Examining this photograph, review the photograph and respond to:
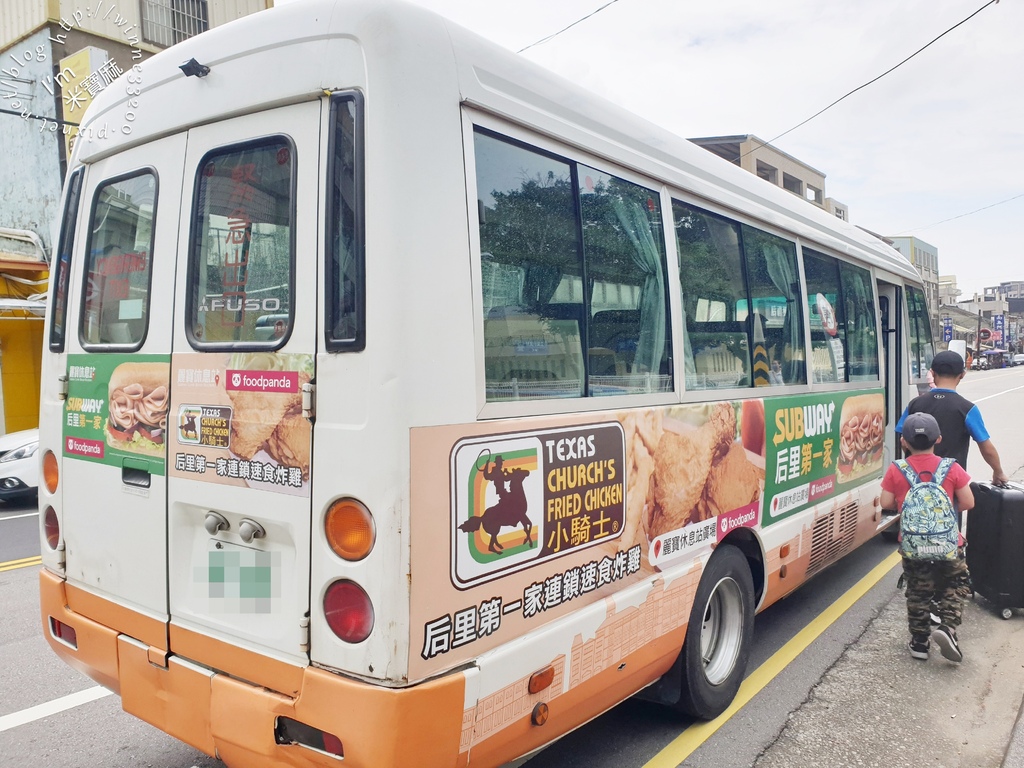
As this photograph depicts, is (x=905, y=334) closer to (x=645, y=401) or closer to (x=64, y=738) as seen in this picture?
(x=645, y=401)

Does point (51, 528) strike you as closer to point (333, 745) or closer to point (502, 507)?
→ point (333, 745)

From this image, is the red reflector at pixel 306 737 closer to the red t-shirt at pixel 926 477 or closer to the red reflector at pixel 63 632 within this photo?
the red reflector at pixel 63 632

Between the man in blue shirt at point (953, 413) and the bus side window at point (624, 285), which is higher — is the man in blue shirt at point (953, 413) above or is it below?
below

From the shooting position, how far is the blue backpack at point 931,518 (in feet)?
14.9

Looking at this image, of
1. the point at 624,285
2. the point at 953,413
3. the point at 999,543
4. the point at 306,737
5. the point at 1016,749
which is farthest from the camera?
the point at 953,413

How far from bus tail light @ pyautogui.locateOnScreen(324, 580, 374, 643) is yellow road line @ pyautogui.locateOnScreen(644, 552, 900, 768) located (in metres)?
1.83

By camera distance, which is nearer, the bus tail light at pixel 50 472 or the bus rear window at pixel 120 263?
the bus rear window at pixel 120 263

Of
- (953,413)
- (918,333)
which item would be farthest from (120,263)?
(918,333)

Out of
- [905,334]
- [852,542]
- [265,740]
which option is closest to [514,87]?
[265,740]

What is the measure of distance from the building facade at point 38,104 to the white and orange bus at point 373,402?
13729 millimetres

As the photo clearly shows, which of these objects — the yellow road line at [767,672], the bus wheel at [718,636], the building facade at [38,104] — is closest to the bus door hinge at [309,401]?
the bus wheel at [718,636]

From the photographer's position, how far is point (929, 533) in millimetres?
4562

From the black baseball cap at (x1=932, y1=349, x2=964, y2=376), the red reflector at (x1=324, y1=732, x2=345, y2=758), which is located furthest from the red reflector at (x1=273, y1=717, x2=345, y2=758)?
the black baseball cap at (x1=932, y1=349, x2=964, y2=376)

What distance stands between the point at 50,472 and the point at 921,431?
4580mm
